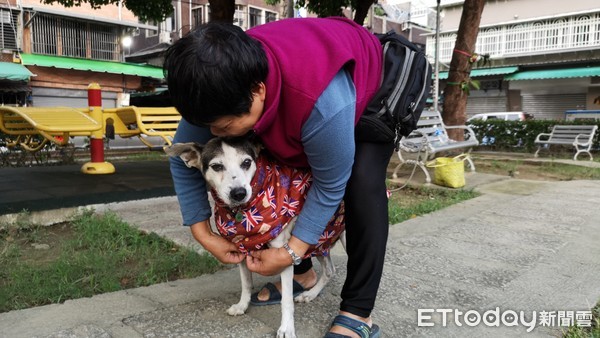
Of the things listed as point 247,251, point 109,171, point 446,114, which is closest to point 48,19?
point 109,171

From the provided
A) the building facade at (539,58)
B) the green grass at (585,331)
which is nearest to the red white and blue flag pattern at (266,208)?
the green grass at (585,331)

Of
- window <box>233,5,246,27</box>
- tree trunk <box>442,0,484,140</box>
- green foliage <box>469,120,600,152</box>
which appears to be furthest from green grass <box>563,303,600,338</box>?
window <box>233,5,246,27</box>

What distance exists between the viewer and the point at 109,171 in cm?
580

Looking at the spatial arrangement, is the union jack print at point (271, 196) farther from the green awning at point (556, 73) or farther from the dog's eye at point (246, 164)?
the green awning at point (556, 73)

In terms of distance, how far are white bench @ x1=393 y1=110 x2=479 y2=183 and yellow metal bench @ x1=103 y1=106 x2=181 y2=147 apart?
122 inches

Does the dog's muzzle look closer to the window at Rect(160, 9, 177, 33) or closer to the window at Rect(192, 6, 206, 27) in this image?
the window at Rect(192, 6, 206, 27)

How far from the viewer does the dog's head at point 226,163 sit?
1.79 metres

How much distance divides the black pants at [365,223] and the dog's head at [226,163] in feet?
1.41

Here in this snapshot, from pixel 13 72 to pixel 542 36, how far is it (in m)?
23.0

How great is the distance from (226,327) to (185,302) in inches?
14.2

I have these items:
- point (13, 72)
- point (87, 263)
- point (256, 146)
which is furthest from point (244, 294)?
point (13, 72)

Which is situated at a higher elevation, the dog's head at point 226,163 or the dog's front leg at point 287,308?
the dog's head at point 226,163

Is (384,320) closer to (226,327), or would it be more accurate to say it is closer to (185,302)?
(226,327)

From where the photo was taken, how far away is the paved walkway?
1994mm
